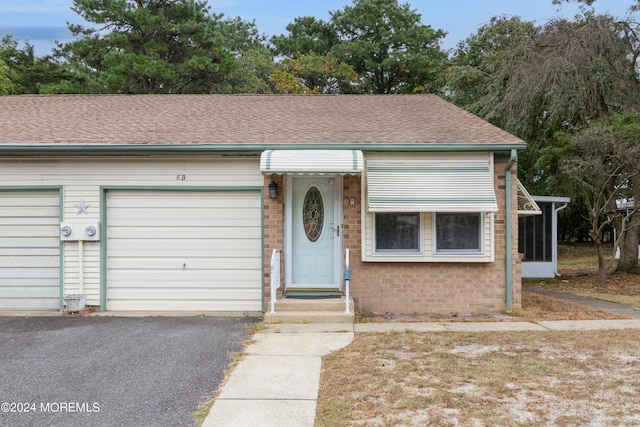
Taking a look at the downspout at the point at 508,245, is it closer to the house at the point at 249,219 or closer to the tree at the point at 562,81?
the house at the point at 249,219

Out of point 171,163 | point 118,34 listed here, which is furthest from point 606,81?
point 118,34

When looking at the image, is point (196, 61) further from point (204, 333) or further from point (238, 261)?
point (204, 333)

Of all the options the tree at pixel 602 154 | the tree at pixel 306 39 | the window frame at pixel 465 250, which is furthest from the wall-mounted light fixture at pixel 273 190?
the tree at pixel 306 39

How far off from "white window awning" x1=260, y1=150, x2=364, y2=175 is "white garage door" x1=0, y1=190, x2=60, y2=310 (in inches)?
148

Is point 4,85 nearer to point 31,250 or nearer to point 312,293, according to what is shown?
point 31,250

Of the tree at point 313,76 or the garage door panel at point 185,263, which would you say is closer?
the garage door panel at point 185,263

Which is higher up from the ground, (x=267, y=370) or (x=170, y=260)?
(x=170, y=260)

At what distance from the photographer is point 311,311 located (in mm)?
7809

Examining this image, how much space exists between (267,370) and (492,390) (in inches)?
84.0

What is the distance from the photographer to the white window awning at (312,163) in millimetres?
7625

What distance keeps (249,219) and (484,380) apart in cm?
481

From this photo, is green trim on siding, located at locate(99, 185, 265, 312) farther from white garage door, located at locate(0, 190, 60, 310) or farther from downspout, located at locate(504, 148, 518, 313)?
downspout, located at locate(504, 148, 518, 313)

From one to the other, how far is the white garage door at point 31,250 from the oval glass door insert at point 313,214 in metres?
4.05

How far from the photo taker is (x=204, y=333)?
6992 millimetres
